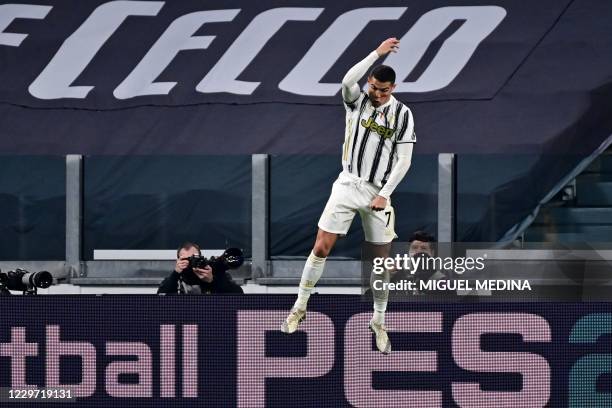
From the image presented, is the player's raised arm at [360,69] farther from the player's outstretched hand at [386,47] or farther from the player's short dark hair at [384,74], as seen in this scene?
the player's short dark hair at [384,74]

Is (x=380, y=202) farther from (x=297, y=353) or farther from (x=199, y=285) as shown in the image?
(x=199, y=285)

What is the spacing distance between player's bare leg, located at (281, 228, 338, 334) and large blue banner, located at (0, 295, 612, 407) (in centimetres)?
9

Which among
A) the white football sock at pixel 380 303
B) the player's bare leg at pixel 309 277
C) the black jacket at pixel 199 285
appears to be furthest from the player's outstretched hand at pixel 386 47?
the black jacket at pixel 199 285

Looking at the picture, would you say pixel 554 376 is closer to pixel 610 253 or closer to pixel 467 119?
pixel 610 253

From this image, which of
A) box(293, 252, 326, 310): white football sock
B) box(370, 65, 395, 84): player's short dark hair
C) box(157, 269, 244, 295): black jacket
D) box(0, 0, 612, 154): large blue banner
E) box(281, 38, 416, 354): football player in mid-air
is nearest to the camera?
box(370, 65, 395, 84): player's short dark hair

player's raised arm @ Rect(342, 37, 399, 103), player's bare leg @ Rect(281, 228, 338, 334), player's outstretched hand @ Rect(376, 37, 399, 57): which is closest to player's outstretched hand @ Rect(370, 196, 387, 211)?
player's bare leg @ Rect(281, 228, 338, 334)

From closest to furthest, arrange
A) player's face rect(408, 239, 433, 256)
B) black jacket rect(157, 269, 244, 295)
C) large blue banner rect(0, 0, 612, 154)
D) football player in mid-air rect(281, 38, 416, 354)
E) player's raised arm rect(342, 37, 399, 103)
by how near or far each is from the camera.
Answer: player's raised arm rect(342, 37, 399, 103) < football player in mid-air rect(281, 38, 416, 354) < player's face rect(408, 239, 433, 256) < black jacket rect(157, 269, 244, 295) < large blue banner rect(0, 0, 612, 154)

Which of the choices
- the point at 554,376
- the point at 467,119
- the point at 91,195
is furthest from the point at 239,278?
the point at 554,376

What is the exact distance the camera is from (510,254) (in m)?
10.1

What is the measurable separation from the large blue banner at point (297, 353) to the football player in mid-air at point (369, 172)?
13 cm

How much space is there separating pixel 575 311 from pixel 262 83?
513 centimetres

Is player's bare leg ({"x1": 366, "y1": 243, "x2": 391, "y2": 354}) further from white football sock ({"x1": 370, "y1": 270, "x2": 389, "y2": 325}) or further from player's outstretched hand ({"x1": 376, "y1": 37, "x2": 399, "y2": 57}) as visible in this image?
player's outstretched hand ({"x1": 376, "y1": 37, "x2": 399, "y2": 57})

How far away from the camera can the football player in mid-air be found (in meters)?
9.48

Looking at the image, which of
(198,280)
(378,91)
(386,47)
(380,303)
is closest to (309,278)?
(380,303)
